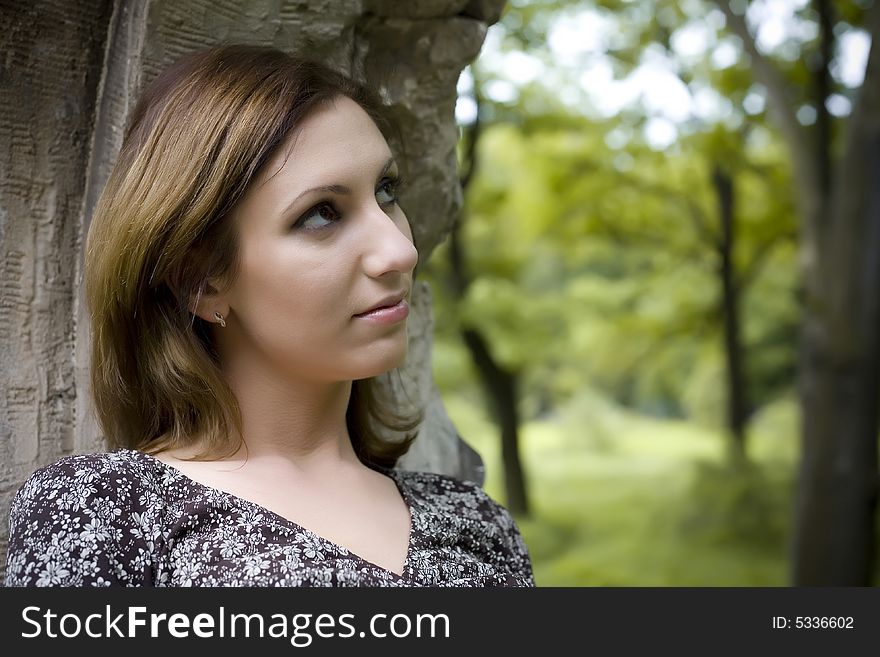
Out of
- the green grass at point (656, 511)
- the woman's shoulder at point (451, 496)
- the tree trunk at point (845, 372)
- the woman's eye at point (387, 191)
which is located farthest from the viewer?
the green grass at point (656, 511)

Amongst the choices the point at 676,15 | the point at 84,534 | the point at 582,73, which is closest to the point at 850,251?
the point at 676,15

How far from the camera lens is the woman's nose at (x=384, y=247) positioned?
1421 mm

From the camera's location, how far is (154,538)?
1.32 m

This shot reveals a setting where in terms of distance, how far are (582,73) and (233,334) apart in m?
6.86

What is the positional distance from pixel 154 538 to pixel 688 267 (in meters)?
9.36

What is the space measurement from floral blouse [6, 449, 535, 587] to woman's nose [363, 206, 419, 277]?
16.1 inches

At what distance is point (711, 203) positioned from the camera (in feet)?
31.8

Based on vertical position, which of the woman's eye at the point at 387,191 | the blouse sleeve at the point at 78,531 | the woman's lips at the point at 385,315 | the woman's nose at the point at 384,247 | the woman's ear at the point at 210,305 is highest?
the woman's eye at the point at 387,191

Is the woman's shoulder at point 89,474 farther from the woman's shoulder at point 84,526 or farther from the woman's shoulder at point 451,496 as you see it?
the woman's shoulder at point 451,496

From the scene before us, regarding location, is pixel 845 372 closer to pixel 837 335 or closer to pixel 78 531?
pixel 837 335

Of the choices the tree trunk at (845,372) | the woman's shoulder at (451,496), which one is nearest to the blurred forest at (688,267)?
the tree trunk at (845,372)

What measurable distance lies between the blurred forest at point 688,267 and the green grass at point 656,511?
35 millimetres

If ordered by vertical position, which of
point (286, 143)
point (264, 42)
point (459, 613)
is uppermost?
point (264, 42)

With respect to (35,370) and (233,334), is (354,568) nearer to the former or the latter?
(233,334)
